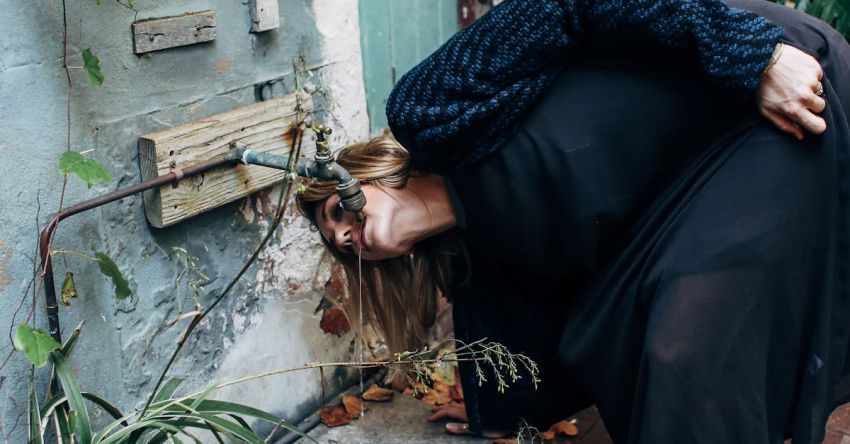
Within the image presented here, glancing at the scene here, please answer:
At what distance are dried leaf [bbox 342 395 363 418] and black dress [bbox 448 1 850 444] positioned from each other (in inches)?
42.0

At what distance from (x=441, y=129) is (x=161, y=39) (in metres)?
0.77

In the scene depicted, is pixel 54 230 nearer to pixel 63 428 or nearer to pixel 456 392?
pixel 63 428

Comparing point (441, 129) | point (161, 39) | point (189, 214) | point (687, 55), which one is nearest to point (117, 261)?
point (189, 214)

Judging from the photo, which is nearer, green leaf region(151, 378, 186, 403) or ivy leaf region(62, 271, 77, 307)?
ivy leaf region(62, 271, 77, 307)

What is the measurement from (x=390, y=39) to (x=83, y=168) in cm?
159

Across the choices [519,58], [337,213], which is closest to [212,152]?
[337,213]

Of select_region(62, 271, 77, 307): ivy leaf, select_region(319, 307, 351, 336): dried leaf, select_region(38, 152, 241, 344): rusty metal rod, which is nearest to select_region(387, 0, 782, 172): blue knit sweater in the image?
select_region(38, 152, 241, 344): rusty metal rod

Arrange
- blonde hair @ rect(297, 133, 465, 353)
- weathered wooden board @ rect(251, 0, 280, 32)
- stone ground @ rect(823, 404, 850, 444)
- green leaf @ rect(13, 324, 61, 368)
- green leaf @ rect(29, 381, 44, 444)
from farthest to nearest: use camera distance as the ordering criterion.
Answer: stone ground @ rect(823, 404, 850, 444) → weathered wooden board @ rect(251, 0, 280, 32) → blonde hair @ rect(297, 133, 465, 353) → green leaf @ rect(29, 381, 44, 444) → green leaf @ rect(13, 324, 61, 368)

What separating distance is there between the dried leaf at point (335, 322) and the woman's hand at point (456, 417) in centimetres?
42

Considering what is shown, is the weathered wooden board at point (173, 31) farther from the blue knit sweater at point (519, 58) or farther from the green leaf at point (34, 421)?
the green leaf at point (34, 421)

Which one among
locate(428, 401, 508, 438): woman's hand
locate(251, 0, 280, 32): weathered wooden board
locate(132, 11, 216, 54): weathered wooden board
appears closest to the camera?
locate(132, 11, 216, 54): weathered wooden board

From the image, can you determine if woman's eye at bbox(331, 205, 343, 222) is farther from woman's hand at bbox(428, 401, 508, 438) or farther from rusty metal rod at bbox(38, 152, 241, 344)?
woman's hand at bbox(428, 401, 508, 438)

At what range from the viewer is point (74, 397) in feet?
6.73

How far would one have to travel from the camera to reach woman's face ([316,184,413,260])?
231 cm
